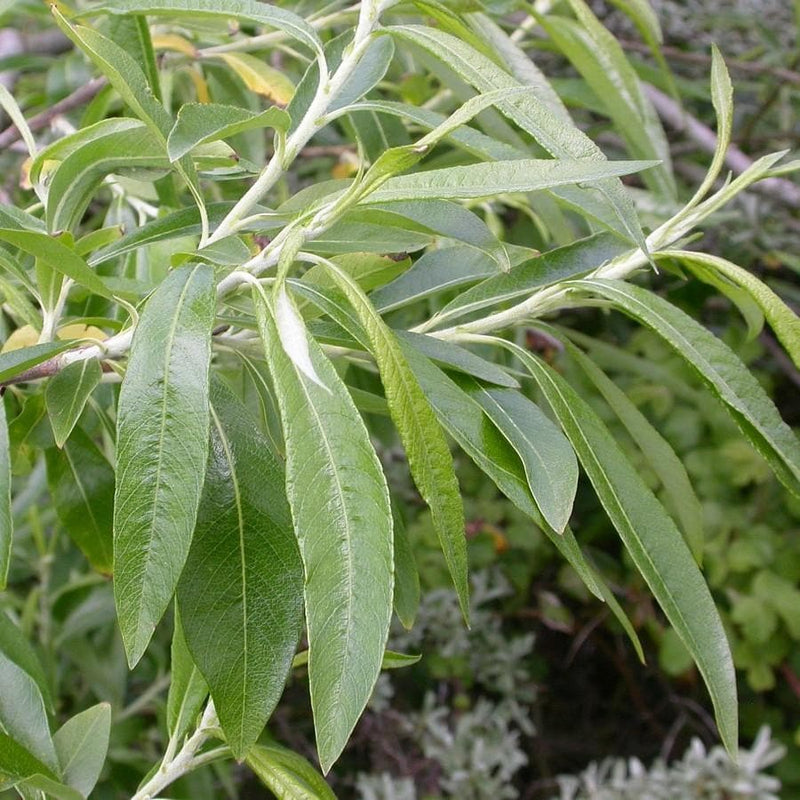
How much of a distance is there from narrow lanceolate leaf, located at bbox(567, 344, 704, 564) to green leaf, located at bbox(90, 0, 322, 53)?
28 cm

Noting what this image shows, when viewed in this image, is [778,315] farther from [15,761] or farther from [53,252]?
[15,761]

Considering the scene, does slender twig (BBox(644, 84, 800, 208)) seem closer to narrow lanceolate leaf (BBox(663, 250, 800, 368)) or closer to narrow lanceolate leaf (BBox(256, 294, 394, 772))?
narrow lanceolate leaf (BBox(663, 250, 800, 368))

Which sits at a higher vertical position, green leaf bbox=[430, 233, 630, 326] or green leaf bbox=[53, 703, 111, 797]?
green leaf bbox=[430, 233, 630, 326]

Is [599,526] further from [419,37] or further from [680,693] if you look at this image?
[419,37]

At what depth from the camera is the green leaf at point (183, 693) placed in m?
0.62

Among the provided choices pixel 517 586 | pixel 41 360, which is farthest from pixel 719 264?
pixel 517 586

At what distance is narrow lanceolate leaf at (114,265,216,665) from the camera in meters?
0.42

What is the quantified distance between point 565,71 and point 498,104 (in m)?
1.41

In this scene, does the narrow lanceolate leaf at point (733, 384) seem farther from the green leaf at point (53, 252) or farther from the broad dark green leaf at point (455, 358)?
the green leaf at point (53, 252)

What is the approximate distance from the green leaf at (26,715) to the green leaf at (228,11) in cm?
43

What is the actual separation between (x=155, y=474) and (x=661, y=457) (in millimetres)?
364

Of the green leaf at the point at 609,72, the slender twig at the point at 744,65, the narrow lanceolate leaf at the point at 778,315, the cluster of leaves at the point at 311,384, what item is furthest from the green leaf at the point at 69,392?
the slender twig at the point at 744,65

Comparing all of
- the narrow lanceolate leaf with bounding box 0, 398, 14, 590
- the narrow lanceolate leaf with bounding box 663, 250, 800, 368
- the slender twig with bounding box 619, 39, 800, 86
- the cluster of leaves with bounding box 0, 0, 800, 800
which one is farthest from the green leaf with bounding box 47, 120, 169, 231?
the slender twig with bounding box 619, 39, 800, 86

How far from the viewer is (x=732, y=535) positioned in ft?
6.07
